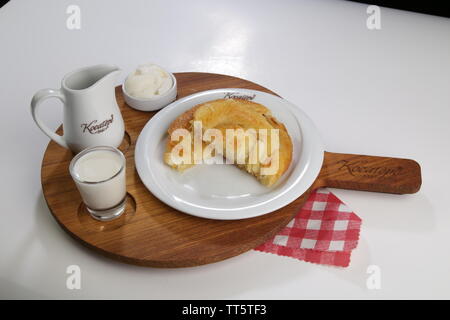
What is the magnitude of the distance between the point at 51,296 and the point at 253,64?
3.08ft

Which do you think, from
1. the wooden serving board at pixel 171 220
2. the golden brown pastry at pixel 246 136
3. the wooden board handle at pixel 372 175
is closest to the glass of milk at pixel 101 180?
the wooden serving board at pixel 171 220

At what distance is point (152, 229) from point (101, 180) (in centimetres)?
14

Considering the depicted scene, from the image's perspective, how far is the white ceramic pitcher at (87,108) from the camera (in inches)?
35.7

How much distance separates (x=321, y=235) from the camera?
0.91 m

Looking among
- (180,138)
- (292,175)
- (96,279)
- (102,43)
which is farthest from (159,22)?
(96,279)

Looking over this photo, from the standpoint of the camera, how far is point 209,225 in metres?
0.87

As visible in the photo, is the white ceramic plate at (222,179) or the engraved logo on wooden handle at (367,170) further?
the engraved logo on wooden handle at (367,170)

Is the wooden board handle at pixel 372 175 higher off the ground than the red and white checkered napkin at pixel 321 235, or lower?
higher

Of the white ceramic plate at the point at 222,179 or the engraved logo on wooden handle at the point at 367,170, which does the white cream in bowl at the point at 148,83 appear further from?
the engraved logo on wooden handle at the point at 367,170

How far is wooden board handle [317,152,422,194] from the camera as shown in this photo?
0.98 meters

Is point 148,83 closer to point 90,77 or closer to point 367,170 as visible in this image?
point 90,77

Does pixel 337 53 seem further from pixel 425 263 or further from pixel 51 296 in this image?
pixel 51 296

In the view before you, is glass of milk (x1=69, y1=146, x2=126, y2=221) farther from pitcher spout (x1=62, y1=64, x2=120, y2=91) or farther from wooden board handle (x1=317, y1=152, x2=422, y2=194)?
wooden board handle (x1=317, y1=152, x2=422, y2=194)

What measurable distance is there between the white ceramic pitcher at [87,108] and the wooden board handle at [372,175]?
0.48 m
